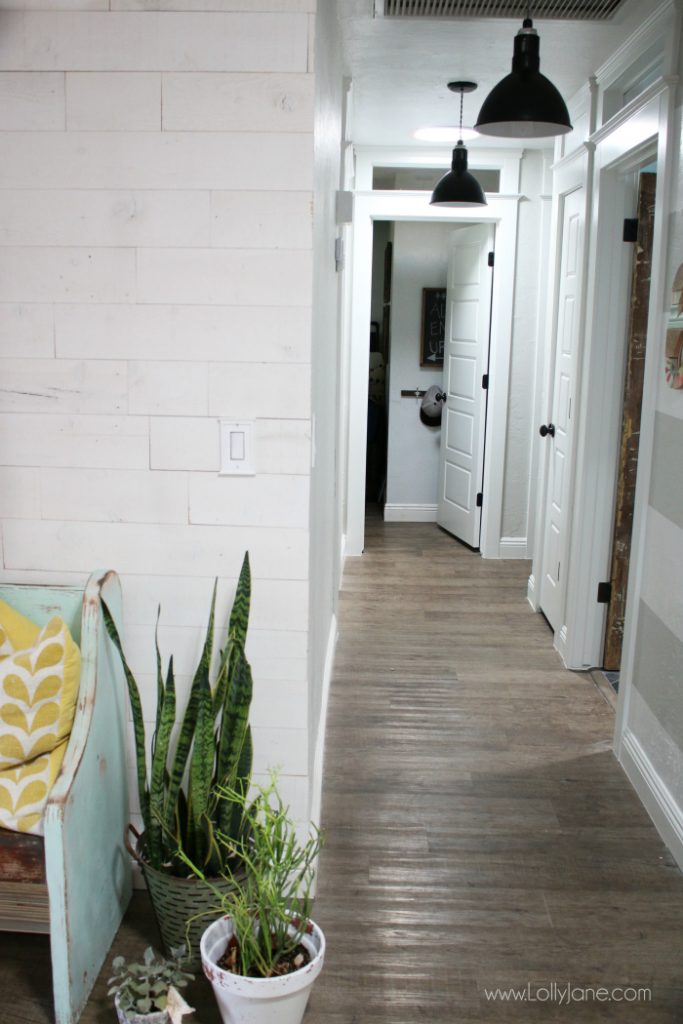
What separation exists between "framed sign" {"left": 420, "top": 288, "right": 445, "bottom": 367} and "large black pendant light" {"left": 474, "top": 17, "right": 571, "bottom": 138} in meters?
4.18

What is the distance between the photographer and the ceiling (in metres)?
3.31

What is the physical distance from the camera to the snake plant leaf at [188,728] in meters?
2.15

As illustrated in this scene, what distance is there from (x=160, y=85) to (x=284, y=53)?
289mm

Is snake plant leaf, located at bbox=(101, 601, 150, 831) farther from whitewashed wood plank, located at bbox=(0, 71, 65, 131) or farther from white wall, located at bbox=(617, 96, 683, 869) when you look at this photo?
white wall, located at bbox=(617, 96, 683, 869)

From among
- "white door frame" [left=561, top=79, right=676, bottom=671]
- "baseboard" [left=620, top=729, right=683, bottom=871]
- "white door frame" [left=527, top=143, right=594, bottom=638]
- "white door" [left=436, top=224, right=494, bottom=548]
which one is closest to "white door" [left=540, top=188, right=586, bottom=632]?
"white door frame" [left=527, top=143, right=594, bottom=638]

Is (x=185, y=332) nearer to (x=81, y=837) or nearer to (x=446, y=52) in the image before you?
(x=81, y=837)

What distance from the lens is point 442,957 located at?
7.61 ft

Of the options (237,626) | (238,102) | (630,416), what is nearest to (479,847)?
(237,626)

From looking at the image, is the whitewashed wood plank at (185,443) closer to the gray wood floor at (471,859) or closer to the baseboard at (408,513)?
the gray wood floor at (471,859)

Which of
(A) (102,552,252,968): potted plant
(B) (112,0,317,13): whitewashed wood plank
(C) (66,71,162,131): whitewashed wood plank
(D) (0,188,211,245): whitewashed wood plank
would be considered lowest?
(A) (102,552,252,968): potted plant

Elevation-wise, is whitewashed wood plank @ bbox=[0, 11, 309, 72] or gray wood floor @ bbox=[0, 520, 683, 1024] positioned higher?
whitewashed wood plank @ bbox=[0, 11, 309, 72]

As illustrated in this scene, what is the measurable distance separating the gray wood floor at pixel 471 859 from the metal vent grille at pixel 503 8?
2.47 m

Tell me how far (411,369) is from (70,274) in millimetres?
5010

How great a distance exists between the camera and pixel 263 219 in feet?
7.23
